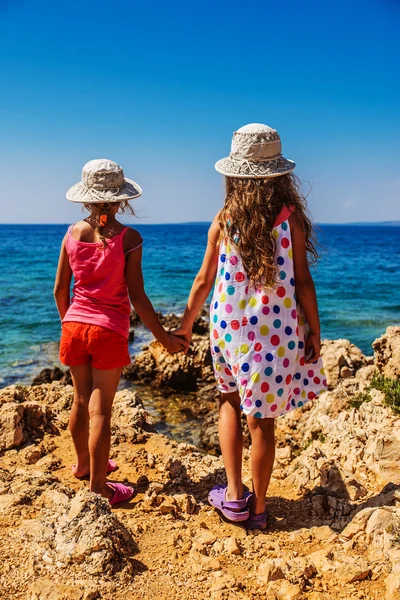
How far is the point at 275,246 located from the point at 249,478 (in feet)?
7.12

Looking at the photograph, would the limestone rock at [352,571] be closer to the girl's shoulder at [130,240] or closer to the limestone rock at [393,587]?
the limestone rock at [393,587]

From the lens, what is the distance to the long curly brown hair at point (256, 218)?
10.5ft

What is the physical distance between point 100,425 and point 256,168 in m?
1.97

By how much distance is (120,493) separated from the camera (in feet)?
12.6

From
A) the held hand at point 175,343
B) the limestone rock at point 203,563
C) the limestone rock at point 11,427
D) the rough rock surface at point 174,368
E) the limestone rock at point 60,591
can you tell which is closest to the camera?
the limestone rock at point 60,591

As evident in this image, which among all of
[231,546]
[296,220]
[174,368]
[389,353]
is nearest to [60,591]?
[231,546]

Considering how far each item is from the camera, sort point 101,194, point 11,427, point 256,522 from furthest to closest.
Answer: point 11,427, point 101,194, point 256,522

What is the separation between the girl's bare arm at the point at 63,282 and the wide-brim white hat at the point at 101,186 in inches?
14.5

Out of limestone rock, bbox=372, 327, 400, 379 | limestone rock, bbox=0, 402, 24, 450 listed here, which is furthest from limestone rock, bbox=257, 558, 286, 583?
limestone rock, bbox=372, 327, 400, 379

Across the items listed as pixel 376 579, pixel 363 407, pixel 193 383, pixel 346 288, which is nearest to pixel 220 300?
pixel 376 579

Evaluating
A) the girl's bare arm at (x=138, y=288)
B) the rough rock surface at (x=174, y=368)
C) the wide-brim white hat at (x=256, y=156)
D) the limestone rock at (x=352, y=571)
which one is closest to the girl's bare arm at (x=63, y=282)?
the girl's bare arm at (x=138, y=288)

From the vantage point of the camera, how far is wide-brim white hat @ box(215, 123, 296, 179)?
327 cm

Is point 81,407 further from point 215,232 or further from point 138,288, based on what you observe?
point 215,232

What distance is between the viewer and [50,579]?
2.63 metres
